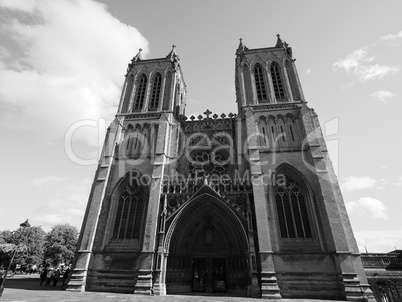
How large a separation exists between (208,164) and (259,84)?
34.8 feet

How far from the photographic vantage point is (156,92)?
2639 cm

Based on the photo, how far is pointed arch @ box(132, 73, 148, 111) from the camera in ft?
83.9

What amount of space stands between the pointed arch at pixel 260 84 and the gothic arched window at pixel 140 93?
12.8 meters

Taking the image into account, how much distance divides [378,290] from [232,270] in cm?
917

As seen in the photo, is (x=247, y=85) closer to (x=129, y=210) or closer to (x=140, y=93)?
(x=140, y=93)

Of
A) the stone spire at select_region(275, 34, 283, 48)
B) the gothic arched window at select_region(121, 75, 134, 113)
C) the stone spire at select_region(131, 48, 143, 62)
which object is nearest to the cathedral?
the gothic arched window at select_region(121, 75, 134, 113)

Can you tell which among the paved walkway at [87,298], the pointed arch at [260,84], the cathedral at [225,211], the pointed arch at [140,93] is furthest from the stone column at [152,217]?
the pointed arch at [260,84]

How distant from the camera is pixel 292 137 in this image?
20734 mm

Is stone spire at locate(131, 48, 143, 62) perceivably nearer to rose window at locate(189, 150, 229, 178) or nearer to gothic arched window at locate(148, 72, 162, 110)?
gothic arched window at locate(148, 72, 162, 110)

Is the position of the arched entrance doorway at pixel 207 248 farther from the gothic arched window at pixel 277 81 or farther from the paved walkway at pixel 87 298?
the gothic arched window at pixel 277 81

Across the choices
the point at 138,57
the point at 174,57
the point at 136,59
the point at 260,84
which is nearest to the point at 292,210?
the point at 260,84

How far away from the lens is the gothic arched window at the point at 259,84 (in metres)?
24.1

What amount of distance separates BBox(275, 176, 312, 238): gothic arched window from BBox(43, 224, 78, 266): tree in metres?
37.2

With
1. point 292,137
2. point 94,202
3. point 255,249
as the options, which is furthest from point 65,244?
point 292,137
